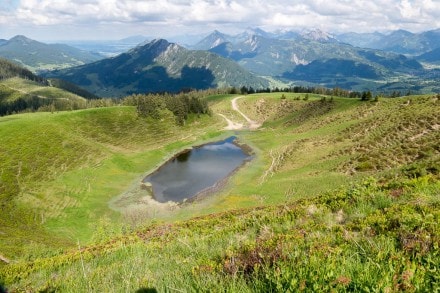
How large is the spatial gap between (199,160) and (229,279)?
3369 inches

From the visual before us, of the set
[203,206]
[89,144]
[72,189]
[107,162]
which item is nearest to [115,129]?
[89,144]

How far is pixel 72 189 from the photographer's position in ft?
216

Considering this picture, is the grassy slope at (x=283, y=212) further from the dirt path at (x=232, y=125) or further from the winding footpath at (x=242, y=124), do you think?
the dirt path at (x=232, y=125)

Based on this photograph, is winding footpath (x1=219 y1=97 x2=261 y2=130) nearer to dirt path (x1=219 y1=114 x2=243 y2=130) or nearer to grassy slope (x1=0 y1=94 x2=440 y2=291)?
dirt path (x1=219 y1=114 x2=243 y2=130)

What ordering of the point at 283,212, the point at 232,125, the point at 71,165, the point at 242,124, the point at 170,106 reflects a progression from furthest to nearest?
the point at 242,124 → the point at 232,125 → the point at 170,106 → the point at 71,165 → the point at 283,212

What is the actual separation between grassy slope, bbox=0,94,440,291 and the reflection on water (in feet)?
19.7

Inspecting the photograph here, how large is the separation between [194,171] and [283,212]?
66.4 metres

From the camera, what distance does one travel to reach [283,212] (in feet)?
51.0

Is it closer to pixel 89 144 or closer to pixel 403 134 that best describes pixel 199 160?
pixel 89 144

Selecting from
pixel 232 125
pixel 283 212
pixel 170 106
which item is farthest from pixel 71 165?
pixel 232 125

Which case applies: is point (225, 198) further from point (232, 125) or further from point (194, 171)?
point (232, 125)

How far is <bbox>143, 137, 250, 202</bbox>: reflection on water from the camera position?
223ft

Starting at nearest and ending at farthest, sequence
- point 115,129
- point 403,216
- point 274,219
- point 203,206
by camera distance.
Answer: point 403,216 → point 274,219 → point 203,206 → point 115,129

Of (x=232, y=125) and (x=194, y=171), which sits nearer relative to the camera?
(x=194, y=171)
